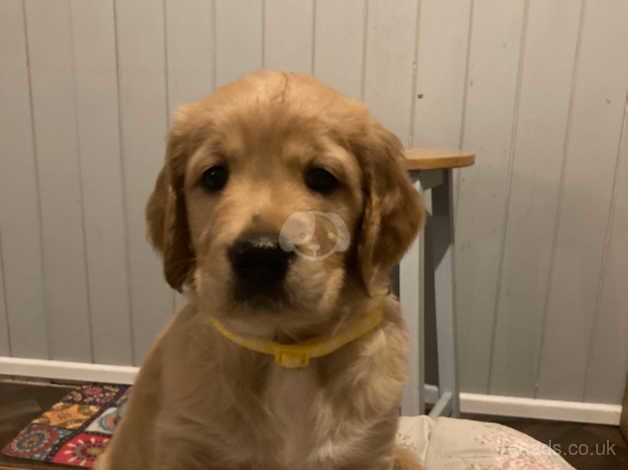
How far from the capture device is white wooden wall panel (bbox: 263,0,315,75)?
6.80 ft

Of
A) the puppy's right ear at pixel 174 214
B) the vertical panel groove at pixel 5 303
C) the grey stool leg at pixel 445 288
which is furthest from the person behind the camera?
the vertical panel groove at pixel 5 303

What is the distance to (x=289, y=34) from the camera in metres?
2.10

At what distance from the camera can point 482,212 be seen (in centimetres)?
217

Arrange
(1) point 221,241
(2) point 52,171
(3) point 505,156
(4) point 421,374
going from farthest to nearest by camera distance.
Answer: (2) point 52,171, (3) point 505,156, (4) point 421,374, (1) point 221,241

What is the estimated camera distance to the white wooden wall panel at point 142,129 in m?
2.15

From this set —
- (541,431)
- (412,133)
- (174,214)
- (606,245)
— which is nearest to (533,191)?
(606,245)

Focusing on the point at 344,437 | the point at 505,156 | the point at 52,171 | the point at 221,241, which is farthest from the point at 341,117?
the point at 52,171

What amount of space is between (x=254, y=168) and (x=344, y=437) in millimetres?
471

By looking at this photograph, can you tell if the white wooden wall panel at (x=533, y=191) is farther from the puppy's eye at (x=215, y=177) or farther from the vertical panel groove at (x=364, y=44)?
the puppy's eye at (x=215, y=177)

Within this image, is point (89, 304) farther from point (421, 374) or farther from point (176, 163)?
point (176, 163)

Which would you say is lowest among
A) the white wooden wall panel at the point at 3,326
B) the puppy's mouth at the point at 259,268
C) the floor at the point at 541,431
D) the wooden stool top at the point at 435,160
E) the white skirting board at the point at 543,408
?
the floor at the point at 541,431

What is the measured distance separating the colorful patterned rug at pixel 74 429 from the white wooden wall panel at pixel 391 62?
1376 millimetres

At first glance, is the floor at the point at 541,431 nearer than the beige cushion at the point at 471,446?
No

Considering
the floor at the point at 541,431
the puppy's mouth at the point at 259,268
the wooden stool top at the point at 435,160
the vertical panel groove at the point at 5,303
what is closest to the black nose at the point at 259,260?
the puppy's mouth at the point at 259,268
